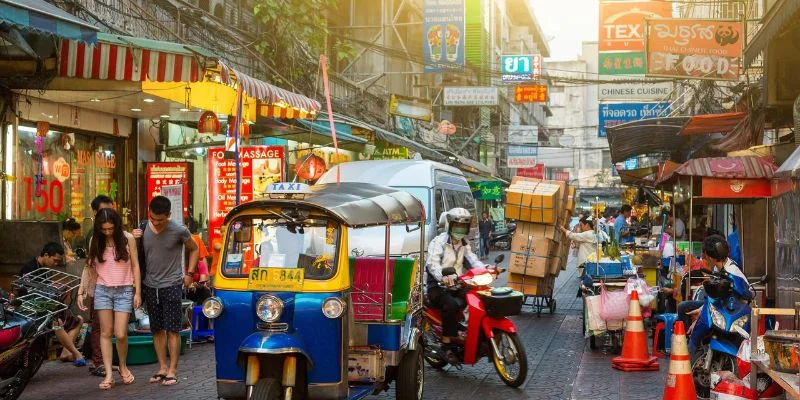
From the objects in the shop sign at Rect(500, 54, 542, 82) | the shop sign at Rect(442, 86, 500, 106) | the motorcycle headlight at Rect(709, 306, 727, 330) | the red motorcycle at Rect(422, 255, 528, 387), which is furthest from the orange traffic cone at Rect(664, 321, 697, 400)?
the shop sign at Rect(500, 54, 542, 82)

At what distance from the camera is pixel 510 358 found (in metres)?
9.16

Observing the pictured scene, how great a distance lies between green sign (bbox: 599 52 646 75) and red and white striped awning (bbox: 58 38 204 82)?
12145 millimetres

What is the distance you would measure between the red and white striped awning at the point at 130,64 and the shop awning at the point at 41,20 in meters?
2.52

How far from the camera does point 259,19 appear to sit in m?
20.8

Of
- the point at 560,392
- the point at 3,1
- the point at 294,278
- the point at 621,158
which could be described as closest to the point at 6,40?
the point at 3,1

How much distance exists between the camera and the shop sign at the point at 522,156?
146ft

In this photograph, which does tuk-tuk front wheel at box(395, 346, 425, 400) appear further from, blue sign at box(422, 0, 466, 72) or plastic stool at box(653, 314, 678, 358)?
blue sign at box(422, 0, 466, 72)

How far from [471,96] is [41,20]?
2604cm

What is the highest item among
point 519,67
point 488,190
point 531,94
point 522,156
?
point 519,67

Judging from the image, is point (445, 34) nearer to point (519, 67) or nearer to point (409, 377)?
point (519, 67)

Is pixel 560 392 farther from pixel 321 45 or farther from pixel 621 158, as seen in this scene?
pixel 321 45

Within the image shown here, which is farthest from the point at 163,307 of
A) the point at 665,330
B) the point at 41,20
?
the point at 665,330

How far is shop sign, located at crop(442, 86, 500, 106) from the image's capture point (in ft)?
108

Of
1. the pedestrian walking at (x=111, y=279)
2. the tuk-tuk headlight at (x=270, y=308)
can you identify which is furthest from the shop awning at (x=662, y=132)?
the tuk-tuk headlight at (x=270, y=308)
